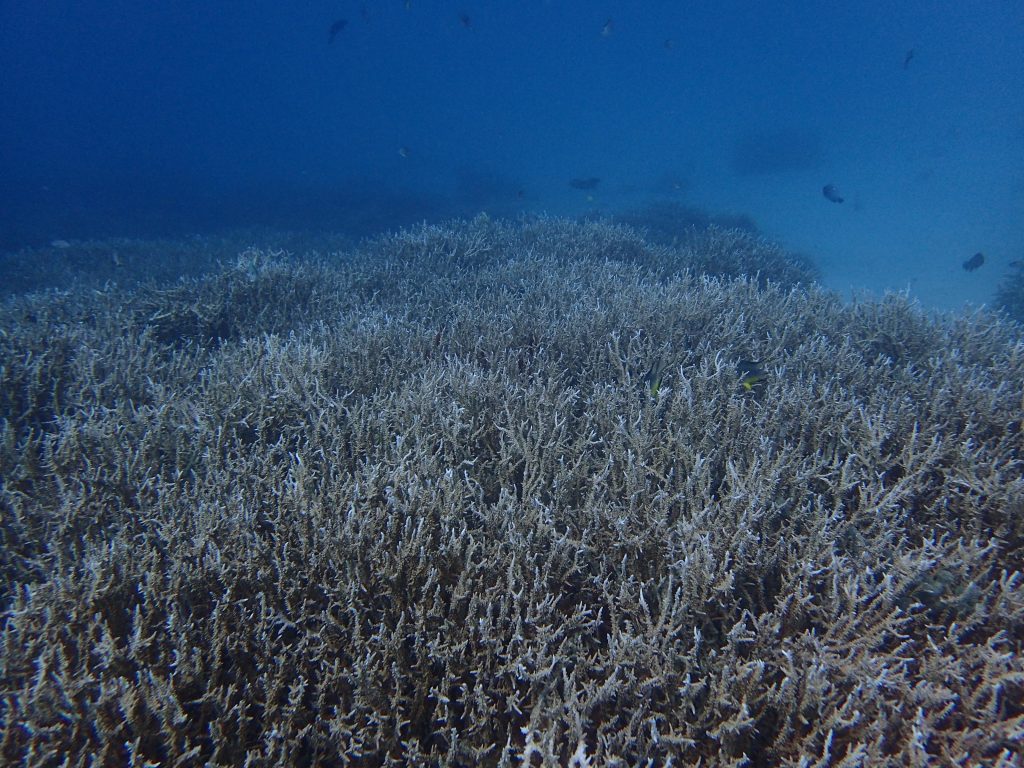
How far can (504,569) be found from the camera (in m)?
2.21

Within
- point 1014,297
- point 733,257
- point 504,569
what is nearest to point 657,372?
point 504,569

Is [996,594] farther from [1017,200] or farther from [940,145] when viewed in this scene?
[940,145]

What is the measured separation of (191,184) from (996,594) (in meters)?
46.9

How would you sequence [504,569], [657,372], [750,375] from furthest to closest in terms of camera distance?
[657,372]
[750,375]
[504,569]

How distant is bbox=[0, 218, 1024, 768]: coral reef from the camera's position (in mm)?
1698

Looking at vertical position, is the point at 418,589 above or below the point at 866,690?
above

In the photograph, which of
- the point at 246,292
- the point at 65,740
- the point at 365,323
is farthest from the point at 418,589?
the point at 246,292

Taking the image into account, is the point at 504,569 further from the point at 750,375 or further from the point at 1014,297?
the point at 1014,297

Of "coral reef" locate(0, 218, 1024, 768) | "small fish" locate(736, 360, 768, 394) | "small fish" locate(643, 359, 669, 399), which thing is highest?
"small fish" locate(643, 359, 669, 399)

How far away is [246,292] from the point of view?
6836 millimetres

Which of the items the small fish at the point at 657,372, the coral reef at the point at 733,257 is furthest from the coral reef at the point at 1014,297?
the small fish at the point at 657,372

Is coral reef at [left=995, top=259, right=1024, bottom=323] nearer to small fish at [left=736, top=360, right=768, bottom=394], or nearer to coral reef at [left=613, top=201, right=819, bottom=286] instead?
coral reef at [left=613, top=201, right=819, bottom=286]

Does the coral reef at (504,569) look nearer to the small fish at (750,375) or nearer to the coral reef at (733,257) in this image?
the small fish at (750,375)

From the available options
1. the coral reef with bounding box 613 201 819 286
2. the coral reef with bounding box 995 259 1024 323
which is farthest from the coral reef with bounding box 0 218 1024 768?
the coral reef with bounding box 995 259 1024 323
